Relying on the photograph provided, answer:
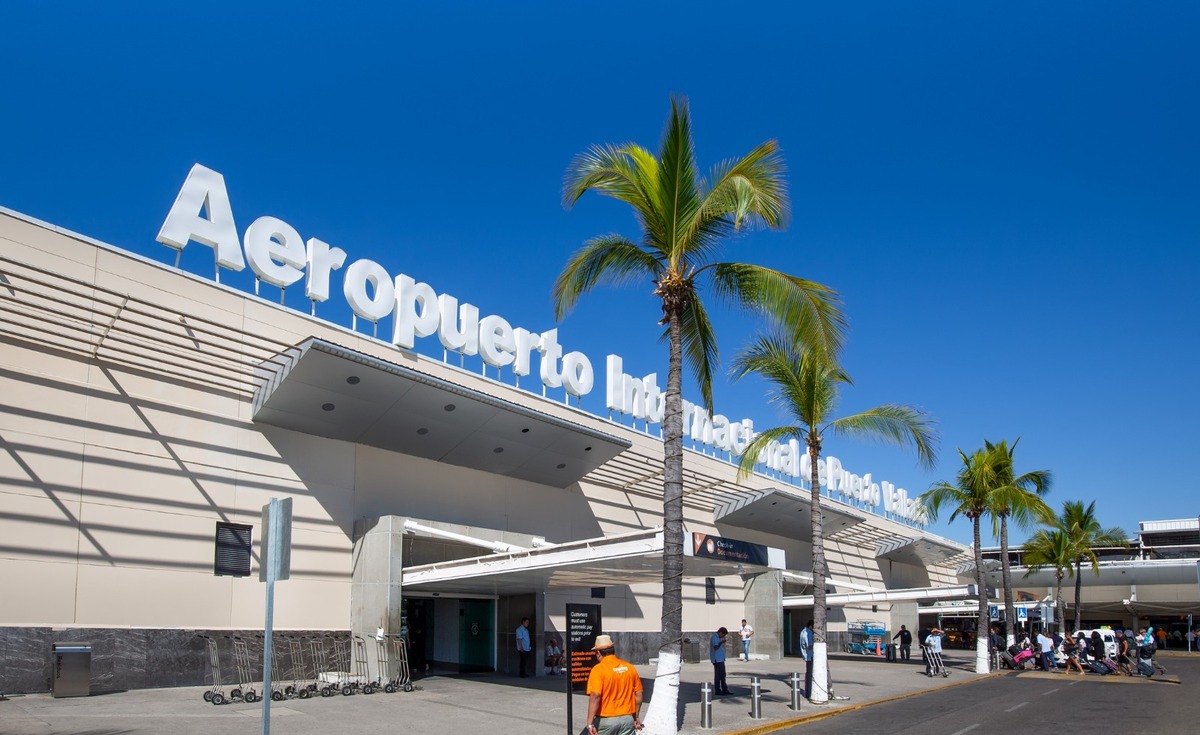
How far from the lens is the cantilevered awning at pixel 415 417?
2086 cm

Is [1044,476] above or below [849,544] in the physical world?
above

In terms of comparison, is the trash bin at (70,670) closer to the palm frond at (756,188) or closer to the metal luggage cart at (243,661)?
the metal luggage cart at (243,661)

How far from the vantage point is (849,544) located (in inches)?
2110

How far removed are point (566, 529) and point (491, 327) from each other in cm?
757

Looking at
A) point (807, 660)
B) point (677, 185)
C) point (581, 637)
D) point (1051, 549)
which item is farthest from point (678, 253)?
point (1051, 549)

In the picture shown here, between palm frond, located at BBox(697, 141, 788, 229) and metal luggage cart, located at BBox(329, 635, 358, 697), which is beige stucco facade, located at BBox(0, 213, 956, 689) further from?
palm frond, located at BBox(697, 141, 788, 229)

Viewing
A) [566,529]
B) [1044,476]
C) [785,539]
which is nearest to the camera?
[566,529]

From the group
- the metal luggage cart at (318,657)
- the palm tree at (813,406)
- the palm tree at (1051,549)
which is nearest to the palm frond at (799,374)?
the palm tree at (813,406)

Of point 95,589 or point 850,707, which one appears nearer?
point 95,589

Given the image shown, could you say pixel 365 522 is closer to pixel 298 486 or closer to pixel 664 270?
pixel 298 486

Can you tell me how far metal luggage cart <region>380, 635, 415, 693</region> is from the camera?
67.9 ft

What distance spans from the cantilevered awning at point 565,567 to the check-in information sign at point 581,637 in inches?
51.4

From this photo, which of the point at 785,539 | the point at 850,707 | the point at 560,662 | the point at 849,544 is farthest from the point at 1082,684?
the point at 849,544

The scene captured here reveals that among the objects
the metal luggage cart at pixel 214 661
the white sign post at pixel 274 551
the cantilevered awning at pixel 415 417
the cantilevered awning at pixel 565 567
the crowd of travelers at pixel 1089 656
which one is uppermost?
the cantilevered awning at pixel 415 417
